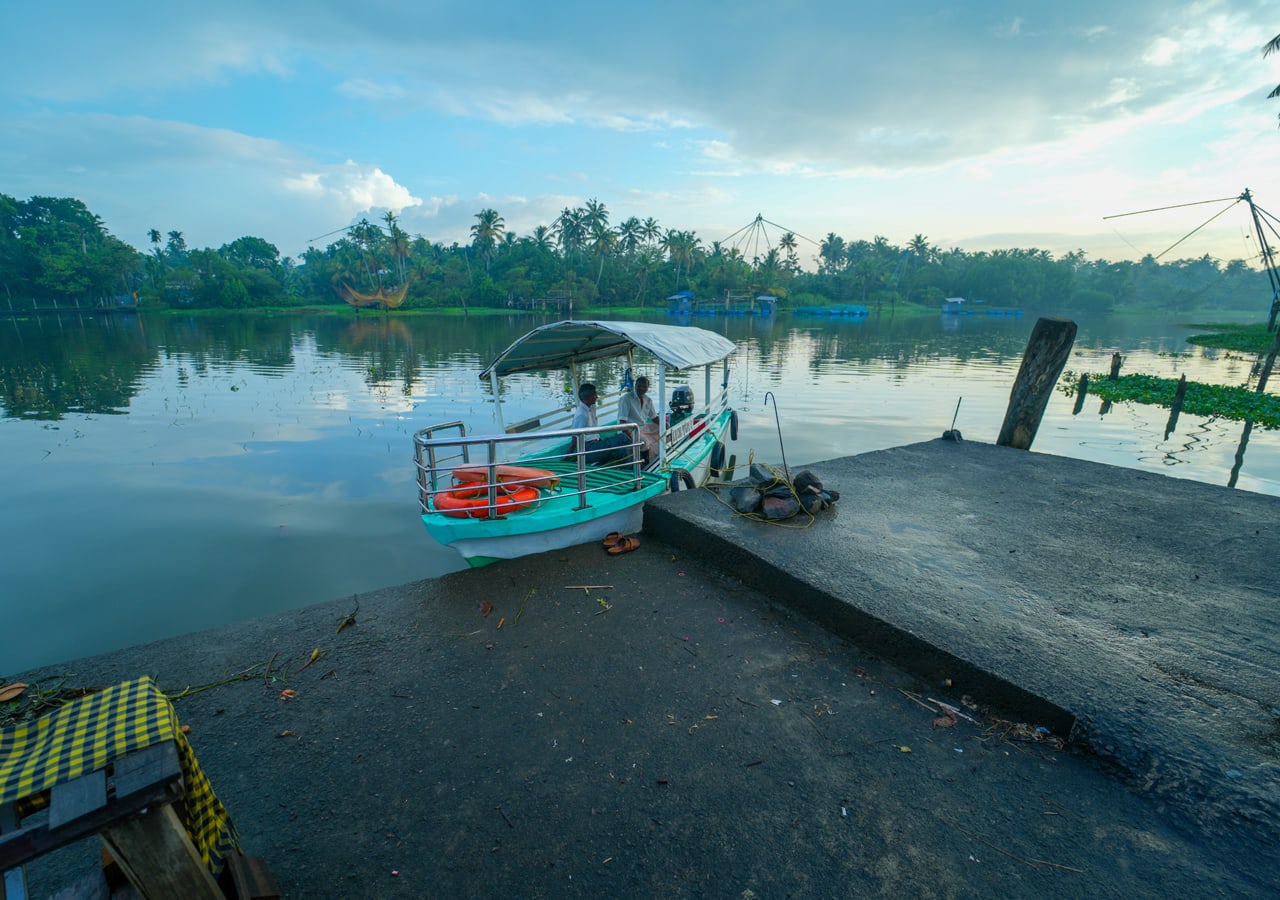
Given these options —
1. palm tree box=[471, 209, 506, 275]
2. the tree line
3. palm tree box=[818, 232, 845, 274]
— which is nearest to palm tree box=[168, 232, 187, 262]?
the tree line

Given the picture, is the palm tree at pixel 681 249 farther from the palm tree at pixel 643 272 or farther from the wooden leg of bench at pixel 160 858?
the wooden leg of bench at pixel 160 858

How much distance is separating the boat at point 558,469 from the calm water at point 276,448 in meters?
2.24

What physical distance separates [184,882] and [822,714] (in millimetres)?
3393

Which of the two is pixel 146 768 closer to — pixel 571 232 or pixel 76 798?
pixel 76 798

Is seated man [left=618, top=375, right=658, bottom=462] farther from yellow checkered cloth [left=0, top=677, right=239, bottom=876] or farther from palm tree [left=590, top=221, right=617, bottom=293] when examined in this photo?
palm tree [left=590, top=221, right=617, bottom=293]

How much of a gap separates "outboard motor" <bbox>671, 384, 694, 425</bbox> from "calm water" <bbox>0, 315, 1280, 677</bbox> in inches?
130

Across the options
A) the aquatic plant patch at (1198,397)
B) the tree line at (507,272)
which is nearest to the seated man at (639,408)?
the aquatic plant patch at (1198,397)

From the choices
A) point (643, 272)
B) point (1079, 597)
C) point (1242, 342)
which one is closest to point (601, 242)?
point (643, 272)

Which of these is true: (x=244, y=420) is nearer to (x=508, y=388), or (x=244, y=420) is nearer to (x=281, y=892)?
(x=508, y=388)

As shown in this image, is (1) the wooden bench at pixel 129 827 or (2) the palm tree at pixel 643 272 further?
(2) the palm tree at pixel 643 272

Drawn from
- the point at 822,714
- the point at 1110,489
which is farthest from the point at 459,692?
the point at 1110,489

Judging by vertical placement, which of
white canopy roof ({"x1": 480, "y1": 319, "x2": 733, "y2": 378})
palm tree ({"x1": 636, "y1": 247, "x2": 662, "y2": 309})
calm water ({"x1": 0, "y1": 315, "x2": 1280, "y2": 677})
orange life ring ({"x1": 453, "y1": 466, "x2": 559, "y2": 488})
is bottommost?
calm water ({"x1": 0, "y1": 315, "x2": 1280, "y2": 677})

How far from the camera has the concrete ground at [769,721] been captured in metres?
2.80

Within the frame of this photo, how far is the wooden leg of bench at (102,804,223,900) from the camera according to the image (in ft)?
5.74
